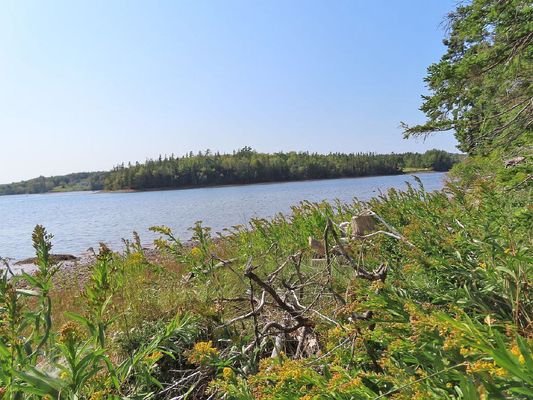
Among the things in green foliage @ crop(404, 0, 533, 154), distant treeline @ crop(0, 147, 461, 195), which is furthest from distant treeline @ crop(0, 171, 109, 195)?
green foliage @ crop(404, 0, 533, 154)

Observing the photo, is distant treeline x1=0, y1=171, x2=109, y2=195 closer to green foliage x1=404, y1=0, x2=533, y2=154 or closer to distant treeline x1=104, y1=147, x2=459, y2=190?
distant treeline x1=104, y1=147, x2=459, y2=190

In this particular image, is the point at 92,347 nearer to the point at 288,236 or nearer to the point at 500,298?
the point at 500,298

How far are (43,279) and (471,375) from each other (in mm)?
1427

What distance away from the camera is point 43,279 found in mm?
1551

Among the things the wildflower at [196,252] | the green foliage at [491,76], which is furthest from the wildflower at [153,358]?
the green foliage at [491,76]

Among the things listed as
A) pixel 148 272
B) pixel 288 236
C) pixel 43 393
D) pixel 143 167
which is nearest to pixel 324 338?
pixel 43 393

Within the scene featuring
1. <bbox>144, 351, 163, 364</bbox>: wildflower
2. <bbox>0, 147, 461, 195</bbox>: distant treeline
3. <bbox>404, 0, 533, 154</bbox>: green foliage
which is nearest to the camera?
<bbox>144, 351, 163, 364</bbox>: wildflower

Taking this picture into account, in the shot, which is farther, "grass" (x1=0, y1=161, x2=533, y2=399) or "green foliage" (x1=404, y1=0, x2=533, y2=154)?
"green foliage" (x1=404, y1=0, x2=533, y2=154)

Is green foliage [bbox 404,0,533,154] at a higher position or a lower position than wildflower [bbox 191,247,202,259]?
higher

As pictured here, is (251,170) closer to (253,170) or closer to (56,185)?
(253,170)

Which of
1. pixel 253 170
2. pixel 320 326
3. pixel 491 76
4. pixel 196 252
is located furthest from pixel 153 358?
pixel 253 170

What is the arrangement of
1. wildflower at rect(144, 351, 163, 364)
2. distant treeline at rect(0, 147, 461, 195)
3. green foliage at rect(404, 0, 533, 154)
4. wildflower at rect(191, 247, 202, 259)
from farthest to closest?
distant treeline at rect(0, 147, 461, 195)
green foliage at rect(404, 0, 533, 154)
wildflower at rect(191, 247, 202, 259)
wildflower at rect(144, 351, 163, 364)

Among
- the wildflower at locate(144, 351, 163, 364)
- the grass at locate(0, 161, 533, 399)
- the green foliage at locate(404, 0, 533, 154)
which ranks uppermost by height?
the green foliage at locate(404, 0, 533, 154)

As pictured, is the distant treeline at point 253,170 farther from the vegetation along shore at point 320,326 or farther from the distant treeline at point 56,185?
the vegetation along shore at point 320,326
